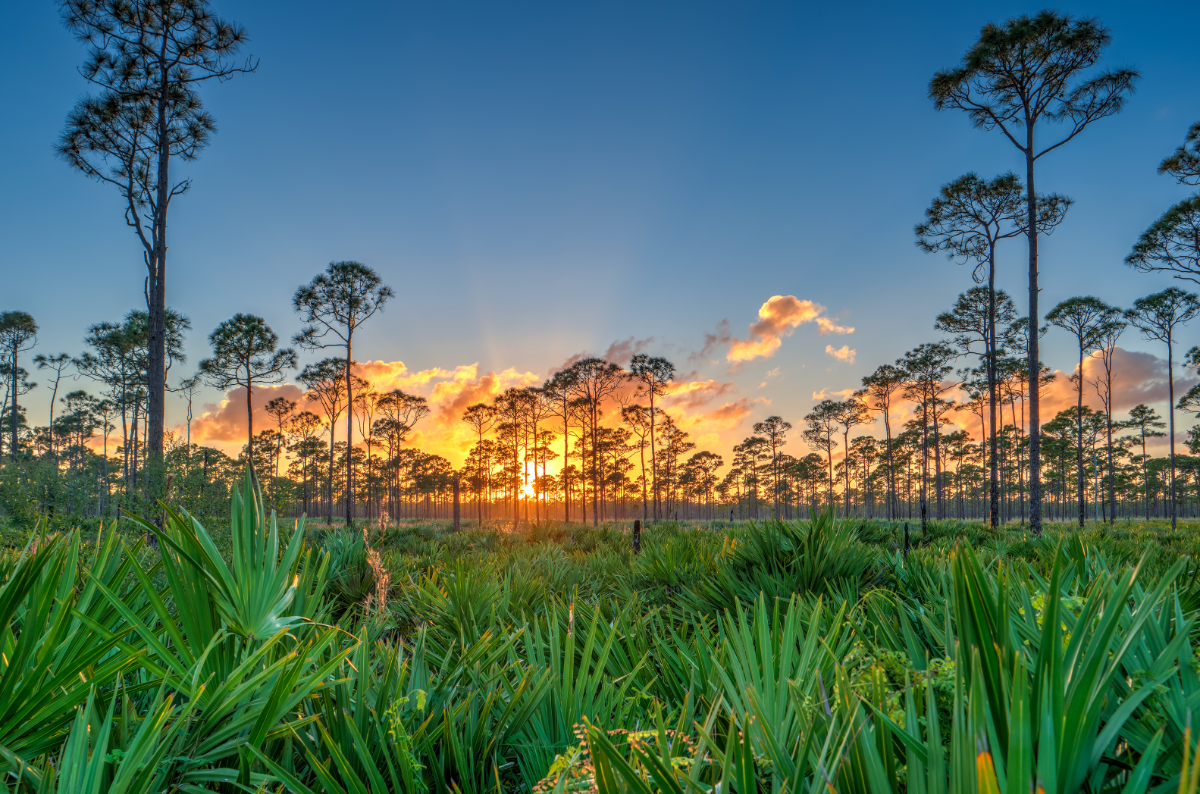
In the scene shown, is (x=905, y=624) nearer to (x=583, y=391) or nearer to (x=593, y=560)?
(x=593, y=560)

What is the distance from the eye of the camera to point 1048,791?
0.70m

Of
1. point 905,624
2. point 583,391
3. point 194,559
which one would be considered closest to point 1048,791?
point 905,624

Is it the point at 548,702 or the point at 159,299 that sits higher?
the point at 159,299

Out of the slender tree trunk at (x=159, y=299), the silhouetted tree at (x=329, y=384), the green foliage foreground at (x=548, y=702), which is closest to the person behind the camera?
the green foliage foreground at (x=548, y=702)

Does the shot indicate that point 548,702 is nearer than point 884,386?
Yes

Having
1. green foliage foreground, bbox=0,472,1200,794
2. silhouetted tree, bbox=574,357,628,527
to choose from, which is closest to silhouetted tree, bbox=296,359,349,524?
silhouetted tree, bbox=574,357,628,527

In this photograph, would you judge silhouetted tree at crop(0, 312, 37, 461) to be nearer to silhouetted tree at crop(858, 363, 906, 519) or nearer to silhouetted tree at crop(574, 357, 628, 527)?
silhouetted tree at crop(574, 357, 628, 527)

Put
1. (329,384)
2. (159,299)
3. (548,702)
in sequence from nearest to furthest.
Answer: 1. (548,702)
2. (159,299)
3. (329,384)

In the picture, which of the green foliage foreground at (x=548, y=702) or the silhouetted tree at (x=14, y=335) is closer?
the green foliage foreground at (x=548, y=702)

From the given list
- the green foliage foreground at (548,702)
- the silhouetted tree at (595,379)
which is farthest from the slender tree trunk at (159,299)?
the silhouetted tree at (595,379)

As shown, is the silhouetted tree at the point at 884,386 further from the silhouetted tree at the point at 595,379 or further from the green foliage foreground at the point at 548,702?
the green foliage foreground at the point at 548,702

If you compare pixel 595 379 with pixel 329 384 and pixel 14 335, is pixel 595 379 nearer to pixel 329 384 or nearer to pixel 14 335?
pixel 329 384

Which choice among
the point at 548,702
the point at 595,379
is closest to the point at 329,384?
the point at 595,379

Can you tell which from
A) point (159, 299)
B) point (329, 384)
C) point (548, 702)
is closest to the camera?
point (548, 702)
